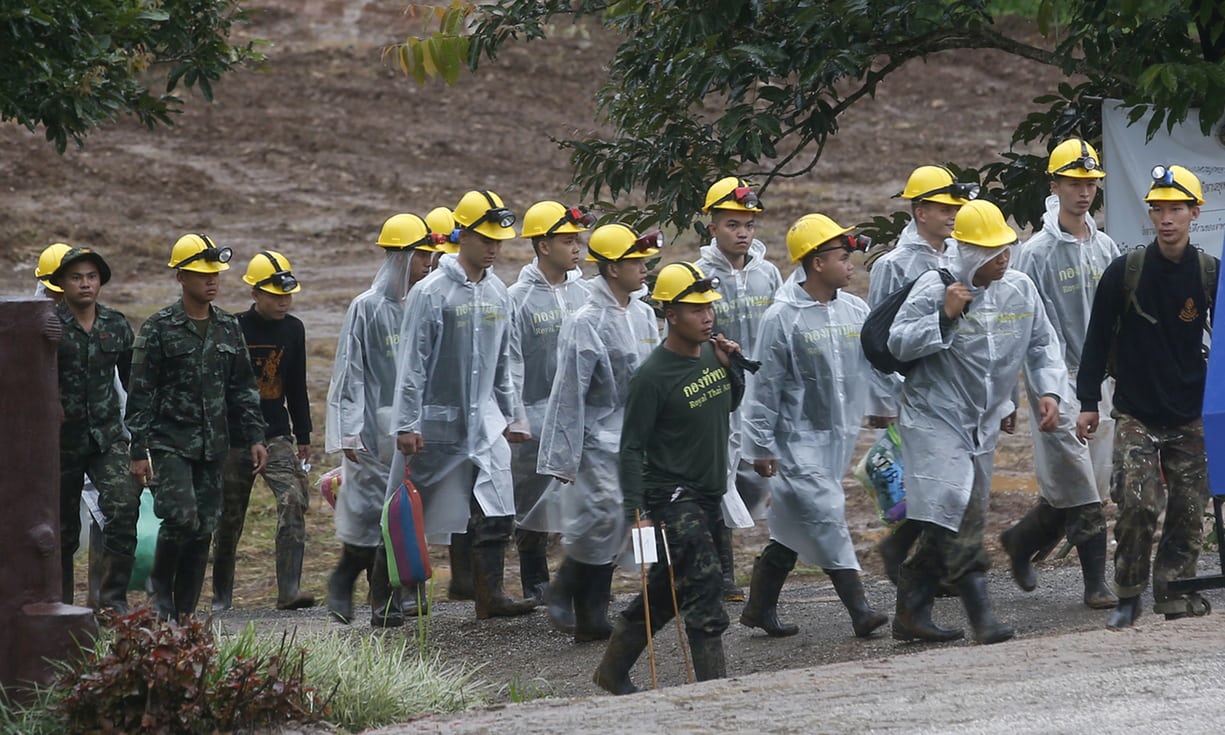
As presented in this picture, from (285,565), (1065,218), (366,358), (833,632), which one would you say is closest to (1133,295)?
(1065,218)

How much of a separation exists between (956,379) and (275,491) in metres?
4.40

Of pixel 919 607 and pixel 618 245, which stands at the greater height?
pixel 618 245

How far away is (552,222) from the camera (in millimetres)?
10656

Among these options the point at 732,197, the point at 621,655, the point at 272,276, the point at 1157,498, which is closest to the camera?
the point at 621,655

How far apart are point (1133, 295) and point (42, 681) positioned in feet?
15.8

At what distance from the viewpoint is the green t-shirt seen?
7.95 meters

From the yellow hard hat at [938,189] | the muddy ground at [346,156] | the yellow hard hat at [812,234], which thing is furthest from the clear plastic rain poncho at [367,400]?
the muddy ground at [346,156]

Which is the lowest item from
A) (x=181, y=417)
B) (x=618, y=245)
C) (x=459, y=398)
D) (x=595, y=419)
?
(x=595, y=419)

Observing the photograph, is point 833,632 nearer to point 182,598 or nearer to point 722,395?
point 722,395

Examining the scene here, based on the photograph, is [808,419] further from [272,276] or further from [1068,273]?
[272,276]

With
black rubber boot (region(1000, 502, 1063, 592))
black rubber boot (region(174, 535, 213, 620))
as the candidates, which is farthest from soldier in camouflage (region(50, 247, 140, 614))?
black rubber boot (region(1000, 502, 1063, 592))

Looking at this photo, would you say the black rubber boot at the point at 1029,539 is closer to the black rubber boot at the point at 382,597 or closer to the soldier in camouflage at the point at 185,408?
the black rubber boot at the point at 382,597

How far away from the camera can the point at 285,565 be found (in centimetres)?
1117

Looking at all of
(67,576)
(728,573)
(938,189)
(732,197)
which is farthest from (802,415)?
(67,576)
